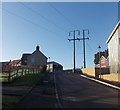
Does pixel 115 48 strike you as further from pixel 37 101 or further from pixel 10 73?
pixel 37 101

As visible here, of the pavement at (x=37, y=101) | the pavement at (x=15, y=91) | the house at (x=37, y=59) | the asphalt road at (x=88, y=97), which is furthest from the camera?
the house at (x=37, y=59)

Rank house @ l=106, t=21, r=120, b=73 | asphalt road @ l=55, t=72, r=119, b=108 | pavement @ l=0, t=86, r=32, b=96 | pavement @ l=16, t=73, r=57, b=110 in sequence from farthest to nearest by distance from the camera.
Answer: house @ l=106, t=21, r=120, b=73 < pavement @ l=0, t=86, r=32, b=96 < asphalt road @ l=55, t=72, r=119, b=108 < pavement @ l=16, t=73, r=57, b=110

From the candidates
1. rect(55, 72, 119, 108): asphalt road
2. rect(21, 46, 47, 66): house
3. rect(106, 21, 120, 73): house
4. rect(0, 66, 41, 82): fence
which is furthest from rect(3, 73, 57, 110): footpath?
rect(21, 46, 47, 66): house

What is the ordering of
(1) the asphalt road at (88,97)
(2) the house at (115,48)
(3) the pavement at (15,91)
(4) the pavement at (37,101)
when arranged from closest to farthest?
(4) the pavement at (37,101), (1) the asphalt road at (88,97), (3) the pavement at (15,91), (2) the house at (115,48)

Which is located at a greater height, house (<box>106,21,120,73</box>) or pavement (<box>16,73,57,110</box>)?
house (<box>106,21,120,73</box>)

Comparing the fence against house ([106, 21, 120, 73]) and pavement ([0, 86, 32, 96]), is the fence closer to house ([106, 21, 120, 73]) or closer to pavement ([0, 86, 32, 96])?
pavement ([0, 86, 32, 96])

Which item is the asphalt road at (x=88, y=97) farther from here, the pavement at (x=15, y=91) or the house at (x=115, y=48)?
the house at (x=115, y=48)

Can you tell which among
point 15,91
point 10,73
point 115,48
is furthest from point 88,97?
point 115,48

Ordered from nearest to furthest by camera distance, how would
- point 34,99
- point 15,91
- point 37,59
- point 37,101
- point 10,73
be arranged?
point 37,101
point 34,99
point 15,91
point 10,73
point 37,59

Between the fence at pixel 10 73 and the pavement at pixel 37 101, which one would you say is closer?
the pavement at pixel 37 101

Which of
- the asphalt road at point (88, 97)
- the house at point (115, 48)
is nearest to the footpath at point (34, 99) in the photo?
the asphalt road at point (88, 97)

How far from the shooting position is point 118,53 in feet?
98.0

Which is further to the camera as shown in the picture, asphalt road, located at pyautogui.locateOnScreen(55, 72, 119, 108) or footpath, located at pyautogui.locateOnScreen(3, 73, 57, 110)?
asphalt road, located at pyautogui.locateOnScreen(55, 72, 119, 108)

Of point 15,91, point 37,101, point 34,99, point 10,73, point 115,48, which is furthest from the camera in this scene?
point 115,48
